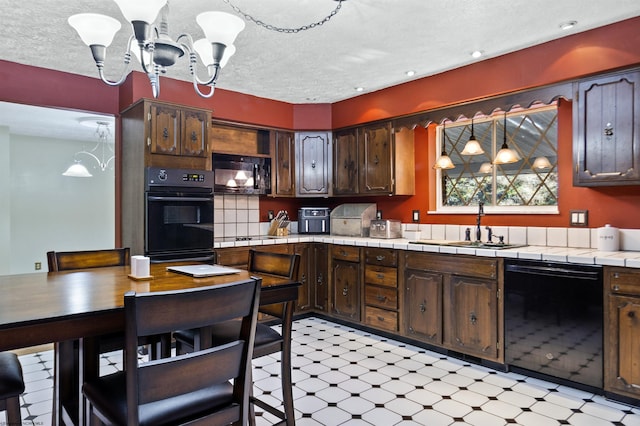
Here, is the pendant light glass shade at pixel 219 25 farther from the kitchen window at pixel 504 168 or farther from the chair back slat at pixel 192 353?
the kitchen window at pixel 504 168

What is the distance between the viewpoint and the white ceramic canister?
2980mm

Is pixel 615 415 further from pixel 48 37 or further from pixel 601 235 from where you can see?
pixel 48 37

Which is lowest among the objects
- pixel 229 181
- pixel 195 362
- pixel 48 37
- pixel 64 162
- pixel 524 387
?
pixel 524 387

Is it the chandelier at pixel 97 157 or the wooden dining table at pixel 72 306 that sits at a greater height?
the chandelier at pixel 97 157

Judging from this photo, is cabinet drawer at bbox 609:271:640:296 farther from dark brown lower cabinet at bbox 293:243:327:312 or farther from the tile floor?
dark brown lower cabinet at bbox 293:243:327:312

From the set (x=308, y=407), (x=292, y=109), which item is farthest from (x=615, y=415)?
(x=292, y=109)

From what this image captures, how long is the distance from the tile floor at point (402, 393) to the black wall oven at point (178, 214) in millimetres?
985

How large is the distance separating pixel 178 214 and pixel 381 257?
6.18 feet

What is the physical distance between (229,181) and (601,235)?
3.40 metres

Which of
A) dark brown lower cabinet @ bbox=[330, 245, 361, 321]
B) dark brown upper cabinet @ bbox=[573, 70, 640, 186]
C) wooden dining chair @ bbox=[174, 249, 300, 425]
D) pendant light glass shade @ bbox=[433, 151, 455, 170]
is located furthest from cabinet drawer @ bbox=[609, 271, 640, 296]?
dark brown lower cabinet @ bbox=[330, 245, 361, 321]

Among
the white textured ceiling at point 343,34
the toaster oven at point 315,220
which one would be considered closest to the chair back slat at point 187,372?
the white textured ceiling at point 343,34

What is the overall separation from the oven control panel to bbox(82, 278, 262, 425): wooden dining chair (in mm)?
2250

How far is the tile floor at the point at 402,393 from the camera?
2389 millimetres

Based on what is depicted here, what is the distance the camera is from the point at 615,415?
242cm
